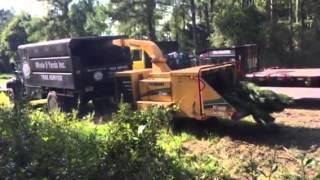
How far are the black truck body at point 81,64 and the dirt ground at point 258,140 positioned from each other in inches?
186

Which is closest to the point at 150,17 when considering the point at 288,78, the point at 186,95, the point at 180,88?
the point at 288,78

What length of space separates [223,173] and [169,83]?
4709 millimetres

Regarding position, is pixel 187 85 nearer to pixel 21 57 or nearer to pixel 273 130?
pixel 273 130

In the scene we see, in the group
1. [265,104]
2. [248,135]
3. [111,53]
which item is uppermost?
[111,53]

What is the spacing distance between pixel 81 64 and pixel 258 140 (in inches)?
279

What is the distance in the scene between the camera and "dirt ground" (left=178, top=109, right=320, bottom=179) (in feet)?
30.8

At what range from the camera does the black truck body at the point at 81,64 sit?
16.3 m

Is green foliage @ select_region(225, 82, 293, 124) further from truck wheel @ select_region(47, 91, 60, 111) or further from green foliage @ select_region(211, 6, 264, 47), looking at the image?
green foliage @ select_region(211, 6, 264, 47)

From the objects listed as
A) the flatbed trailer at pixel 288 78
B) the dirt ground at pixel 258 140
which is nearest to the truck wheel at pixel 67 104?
the dirt ground at pixel 258 140

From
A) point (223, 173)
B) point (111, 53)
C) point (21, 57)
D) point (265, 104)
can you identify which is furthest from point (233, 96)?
point (21, 57)

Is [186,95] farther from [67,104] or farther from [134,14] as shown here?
[134,14]

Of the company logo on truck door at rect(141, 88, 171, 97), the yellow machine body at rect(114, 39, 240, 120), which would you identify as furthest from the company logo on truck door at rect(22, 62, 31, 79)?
the company logo on truck door at rect(141, 88, 171, 97)

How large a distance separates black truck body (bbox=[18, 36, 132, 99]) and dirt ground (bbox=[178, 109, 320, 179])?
4.73 metres

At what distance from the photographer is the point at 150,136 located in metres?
7.01
